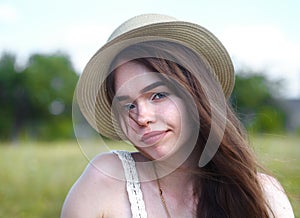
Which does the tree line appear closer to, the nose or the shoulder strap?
the shoulder strap

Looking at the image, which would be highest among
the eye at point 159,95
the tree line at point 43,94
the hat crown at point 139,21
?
the tree line at point 43,94

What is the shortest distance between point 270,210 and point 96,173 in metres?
0.58

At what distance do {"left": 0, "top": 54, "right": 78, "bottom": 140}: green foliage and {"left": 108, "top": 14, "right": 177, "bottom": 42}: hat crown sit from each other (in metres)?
28.3

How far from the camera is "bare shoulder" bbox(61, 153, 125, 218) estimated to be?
1798 mm

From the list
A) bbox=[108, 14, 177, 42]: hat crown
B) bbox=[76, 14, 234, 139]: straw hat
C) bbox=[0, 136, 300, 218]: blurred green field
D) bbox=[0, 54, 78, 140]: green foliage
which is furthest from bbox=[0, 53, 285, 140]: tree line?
bbox=[108, 14, 177, 42]: hat crown

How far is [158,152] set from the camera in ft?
5.62

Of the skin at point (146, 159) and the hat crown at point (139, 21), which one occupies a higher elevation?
the hat crown at point (139, 21)

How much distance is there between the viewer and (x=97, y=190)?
182 centimetres

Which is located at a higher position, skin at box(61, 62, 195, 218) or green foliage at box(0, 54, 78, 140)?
green foliage at box(0, 54, 78, 140)

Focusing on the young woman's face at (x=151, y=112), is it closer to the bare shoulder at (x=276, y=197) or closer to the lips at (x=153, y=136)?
the lips at (x=153, y=136)

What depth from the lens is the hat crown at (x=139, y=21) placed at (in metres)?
1.71

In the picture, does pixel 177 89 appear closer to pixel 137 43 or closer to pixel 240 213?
pixel 137 43

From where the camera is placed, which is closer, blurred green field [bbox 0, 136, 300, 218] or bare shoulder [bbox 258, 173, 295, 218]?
bare shoulder [bbox 258, 173, 295, 218]

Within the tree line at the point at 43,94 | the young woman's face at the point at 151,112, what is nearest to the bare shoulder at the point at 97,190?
the young woman's face at the point at 151,112
